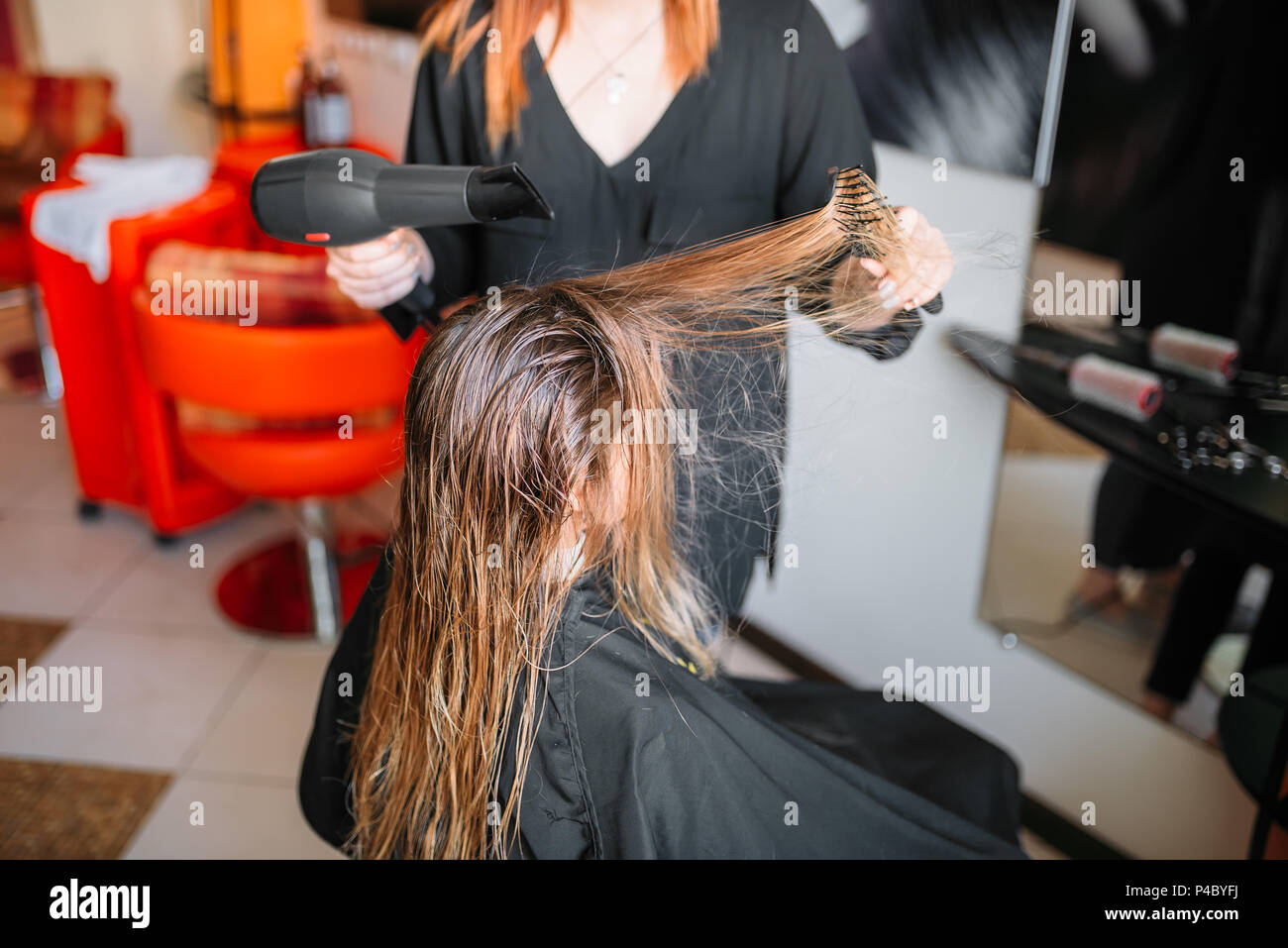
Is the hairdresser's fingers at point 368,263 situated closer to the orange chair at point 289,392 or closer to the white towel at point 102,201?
the orange chair at point 289,392

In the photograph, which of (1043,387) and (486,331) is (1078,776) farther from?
(486,331)

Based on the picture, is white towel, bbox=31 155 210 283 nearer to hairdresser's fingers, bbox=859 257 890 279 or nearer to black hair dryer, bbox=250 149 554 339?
black hair dryer, bbox=250 149 554 339

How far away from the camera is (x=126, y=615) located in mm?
2312

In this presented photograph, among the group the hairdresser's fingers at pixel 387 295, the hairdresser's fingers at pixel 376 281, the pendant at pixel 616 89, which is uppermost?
the pendant at pixel 616 89

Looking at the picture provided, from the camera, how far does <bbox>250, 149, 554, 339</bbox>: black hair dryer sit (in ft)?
3.13

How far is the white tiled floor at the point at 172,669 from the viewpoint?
1.80m

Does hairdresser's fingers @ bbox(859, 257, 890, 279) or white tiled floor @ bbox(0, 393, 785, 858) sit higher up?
hairdresser's fingers @ bbox(859, 257, 890, 279)

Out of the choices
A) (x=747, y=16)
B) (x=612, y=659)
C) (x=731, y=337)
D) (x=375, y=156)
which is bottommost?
(x=612, y=659)

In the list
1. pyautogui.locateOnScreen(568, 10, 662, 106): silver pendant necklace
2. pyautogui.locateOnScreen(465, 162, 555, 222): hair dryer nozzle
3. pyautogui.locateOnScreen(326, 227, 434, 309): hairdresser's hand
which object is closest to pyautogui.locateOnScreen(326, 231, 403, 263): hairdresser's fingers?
pyautogui.locateOnScreen(326, 227, 434, 309): hairdresser's hand

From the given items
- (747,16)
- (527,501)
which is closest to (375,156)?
(527,501)

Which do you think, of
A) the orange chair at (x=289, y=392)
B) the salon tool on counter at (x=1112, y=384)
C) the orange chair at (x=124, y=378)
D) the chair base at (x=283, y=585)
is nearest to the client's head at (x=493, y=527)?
the salon tool on counter at (x=1112, y=384)

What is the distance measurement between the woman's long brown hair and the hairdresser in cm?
23

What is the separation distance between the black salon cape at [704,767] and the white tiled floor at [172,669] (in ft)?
2.31
